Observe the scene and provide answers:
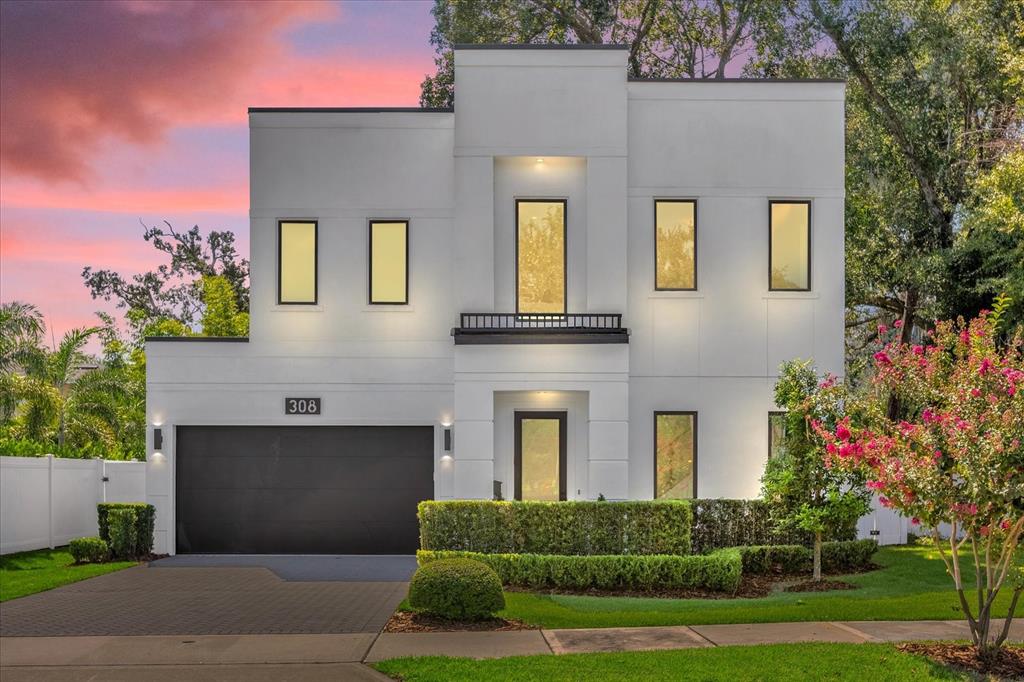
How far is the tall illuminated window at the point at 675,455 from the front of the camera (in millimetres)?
19797

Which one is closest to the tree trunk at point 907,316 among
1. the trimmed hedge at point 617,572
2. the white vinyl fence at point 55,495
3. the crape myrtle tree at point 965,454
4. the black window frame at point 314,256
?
the trimmed hedge at point 617,572

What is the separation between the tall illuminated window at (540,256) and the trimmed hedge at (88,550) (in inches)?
357

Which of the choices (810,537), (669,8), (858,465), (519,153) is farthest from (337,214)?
(669,8)

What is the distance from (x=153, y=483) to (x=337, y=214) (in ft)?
21.3

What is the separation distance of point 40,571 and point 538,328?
9.96 m

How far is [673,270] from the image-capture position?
66.5ft

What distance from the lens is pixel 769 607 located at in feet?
47.0

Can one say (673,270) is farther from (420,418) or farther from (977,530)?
(977,530)

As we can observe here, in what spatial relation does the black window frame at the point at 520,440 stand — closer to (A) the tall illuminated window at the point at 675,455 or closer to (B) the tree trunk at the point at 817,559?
(A) the tall illuminated window at the point at 675,455

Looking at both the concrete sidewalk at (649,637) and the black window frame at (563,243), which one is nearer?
the concrete sidewalk at (649,637)

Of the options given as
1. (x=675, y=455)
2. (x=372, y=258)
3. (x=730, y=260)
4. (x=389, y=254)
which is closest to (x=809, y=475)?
(x=675, y=455)

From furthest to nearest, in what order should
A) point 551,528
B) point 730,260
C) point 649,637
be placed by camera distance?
1. point 730,260
2. point 551,528
3. point 649,637

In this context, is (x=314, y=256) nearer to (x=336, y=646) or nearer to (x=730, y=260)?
(x=730, y=260)

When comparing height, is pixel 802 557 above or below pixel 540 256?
below
